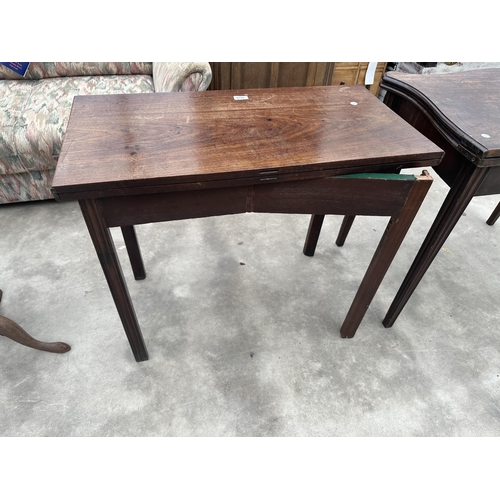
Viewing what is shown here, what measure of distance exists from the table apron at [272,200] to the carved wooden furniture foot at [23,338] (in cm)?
55

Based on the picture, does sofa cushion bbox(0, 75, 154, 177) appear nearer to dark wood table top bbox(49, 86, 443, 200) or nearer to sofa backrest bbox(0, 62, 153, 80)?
sofa backrest bbox(0, 62, 153, 80)

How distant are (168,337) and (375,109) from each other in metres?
1.06

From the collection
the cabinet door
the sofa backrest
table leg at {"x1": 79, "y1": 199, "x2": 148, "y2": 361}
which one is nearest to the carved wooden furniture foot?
table leg at {"x1": 79, "y1": 199, "x2": 148, "y2": 361}

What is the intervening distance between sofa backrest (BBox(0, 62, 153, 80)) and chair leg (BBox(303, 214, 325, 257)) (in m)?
1.49

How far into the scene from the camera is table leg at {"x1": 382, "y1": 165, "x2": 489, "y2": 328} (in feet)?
2.97

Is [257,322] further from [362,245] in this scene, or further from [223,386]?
[362,245]

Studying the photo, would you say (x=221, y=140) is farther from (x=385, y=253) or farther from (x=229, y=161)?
(x=385, y=253)

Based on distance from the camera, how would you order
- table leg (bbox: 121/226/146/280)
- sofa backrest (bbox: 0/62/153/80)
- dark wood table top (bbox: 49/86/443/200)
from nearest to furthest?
1. dark wood table top (bbox: 49/86/443/200)
2. table leg (bbox: 121/226/146/280)
3. sofa backrest (bbox: 0/62/153/80)

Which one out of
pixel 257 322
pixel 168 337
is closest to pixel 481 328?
pixel 257 322

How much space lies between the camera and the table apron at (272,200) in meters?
0.81

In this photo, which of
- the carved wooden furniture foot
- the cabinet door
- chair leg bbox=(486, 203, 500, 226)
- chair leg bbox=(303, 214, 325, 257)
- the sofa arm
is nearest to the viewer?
the carved wooden furniture foot

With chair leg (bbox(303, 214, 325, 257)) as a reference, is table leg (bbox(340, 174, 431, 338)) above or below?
→ above

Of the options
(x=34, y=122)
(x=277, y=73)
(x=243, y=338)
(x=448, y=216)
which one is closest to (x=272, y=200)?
(x=448, y=216)

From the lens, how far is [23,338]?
3.63 ft
